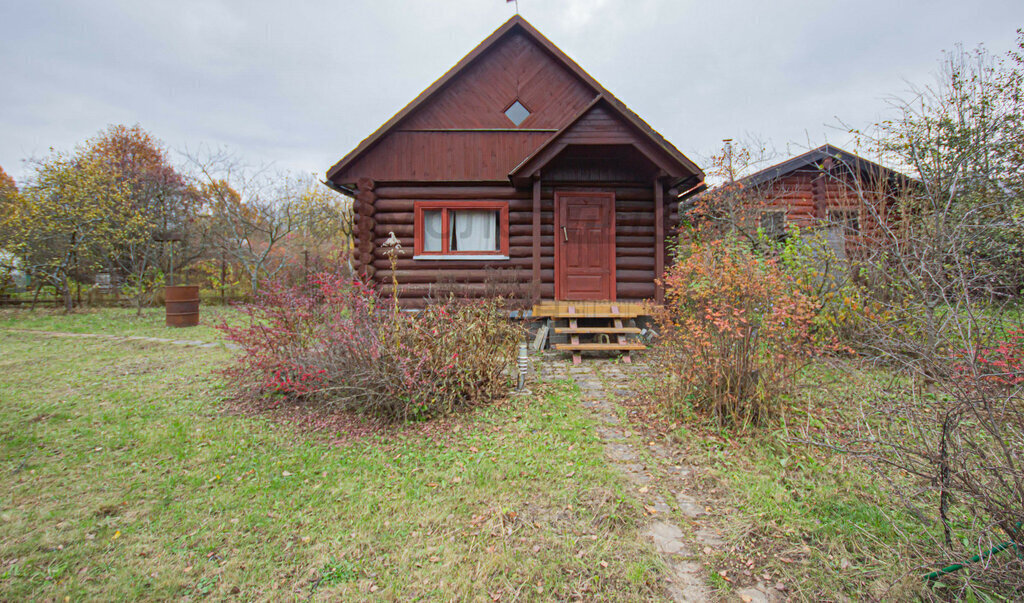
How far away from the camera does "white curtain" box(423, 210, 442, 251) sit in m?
9.71

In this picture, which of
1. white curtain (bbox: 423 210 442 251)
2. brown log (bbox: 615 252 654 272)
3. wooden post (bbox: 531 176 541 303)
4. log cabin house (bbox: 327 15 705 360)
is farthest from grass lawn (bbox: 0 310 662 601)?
white curtain (bbox: 423 210 442 251)

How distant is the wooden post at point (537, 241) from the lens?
8602mm

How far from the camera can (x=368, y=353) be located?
4688mm

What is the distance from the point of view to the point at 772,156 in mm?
11000

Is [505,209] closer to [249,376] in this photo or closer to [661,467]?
[249,376]

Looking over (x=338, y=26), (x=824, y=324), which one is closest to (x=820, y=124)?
(x=824, y=324)

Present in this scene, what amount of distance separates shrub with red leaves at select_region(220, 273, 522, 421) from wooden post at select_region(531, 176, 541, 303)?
2953mm

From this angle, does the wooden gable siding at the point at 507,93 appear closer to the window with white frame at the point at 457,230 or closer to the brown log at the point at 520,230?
the window with white frame at the point at 457,230

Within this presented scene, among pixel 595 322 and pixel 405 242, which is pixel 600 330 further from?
pixel 405 242

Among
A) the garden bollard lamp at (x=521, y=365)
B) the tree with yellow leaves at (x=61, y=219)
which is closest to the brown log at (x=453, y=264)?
the garden bollard lamp at (x=521, y=365)

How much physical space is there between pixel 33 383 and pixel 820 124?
38.0ft

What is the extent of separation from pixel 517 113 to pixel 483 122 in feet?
2.61

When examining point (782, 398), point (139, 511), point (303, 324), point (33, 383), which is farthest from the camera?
point (33, 383)

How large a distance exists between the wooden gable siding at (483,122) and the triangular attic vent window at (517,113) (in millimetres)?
92
